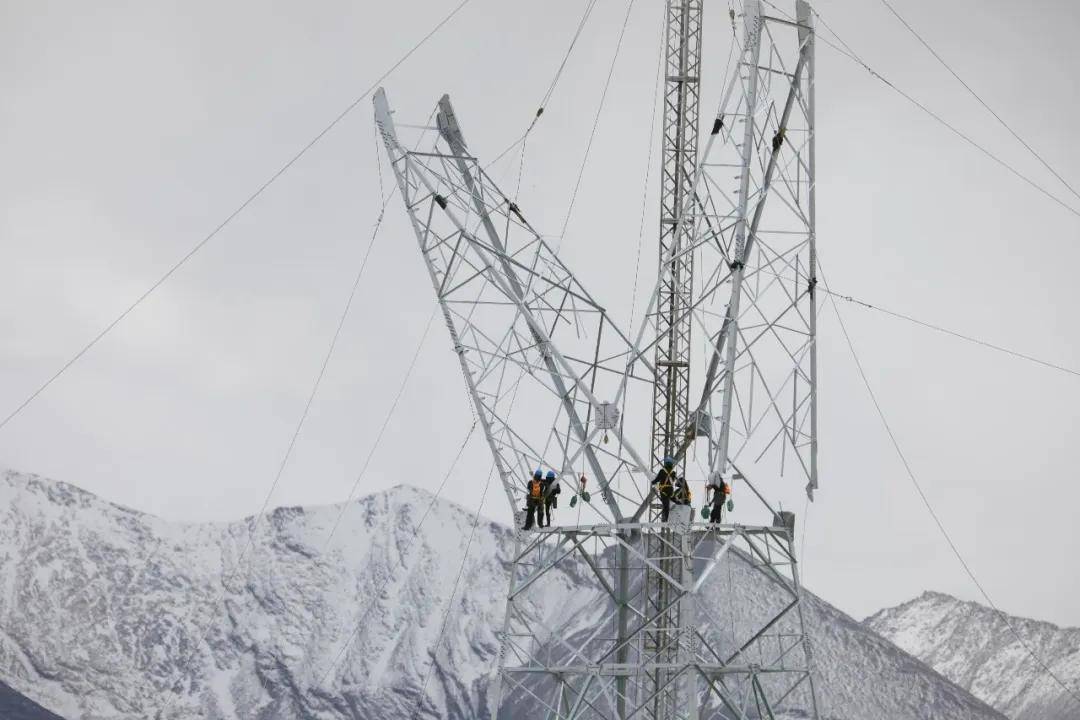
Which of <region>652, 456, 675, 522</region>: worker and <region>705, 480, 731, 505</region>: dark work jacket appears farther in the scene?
<region>652, 456, 675, 522</region>: worker

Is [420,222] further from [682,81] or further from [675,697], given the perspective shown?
[675,697]

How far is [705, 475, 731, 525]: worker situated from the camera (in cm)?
4622

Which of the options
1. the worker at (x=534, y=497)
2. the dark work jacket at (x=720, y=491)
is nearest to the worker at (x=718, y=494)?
the dark work jacket at (x=720, y=491)

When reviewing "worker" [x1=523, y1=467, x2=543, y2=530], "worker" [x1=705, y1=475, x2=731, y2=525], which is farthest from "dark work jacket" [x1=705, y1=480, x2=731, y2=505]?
"worker" [x1=523, y1=467, x2=543, y2=530]

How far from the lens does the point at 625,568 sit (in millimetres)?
50375

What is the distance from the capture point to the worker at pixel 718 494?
46219 mm

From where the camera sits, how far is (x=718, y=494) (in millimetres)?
46438

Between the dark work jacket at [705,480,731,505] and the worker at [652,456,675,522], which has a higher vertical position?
the worker at [652,456,675,522]

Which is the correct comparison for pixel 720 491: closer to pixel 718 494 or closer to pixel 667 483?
pixel 718 494

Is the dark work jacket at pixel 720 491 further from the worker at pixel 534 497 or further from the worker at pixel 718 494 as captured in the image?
the worker at pixel 534 497

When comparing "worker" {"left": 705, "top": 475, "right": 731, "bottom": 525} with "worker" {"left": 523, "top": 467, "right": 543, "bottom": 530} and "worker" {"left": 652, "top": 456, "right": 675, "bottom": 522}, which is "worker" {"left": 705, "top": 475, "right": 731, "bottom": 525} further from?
"worker" {"left": 523, "top": 467, "right": 543, "bottom": 530}

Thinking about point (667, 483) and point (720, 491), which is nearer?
point (720, 491)

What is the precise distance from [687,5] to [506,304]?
17031mm

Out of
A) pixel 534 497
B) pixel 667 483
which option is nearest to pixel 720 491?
pixel 667 483
